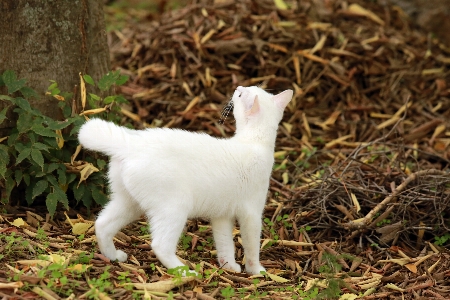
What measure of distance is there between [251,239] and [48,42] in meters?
2.13

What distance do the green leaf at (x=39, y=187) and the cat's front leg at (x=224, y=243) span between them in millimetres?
1267

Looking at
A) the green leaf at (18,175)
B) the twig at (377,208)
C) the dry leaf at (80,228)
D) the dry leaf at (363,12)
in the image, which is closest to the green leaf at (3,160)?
the green leaf at (18,175)

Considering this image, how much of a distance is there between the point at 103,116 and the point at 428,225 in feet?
8.98

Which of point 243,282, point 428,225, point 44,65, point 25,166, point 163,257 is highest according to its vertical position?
point 44,65

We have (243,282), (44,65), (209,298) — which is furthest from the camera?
(44,65)

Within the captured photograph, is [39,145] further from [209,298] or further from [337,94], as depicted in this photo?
[337,94]

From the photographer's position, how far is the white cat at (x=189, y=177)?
415cm

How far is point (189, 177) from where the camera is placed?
13.8ft

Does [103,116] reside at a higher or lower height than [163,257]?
higher

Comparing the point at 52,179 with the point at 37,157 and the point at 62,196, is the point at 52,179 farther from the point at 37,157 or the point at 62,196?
the point at 37,157

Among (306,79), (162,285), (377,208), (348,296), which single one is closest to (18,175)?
(162,285)

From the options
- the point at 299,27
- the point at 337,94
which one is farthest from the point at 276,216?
the point at 299,27

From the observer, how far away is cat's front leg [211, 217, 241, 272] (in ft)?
15.2

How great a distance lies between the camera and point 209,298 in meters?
4.01
